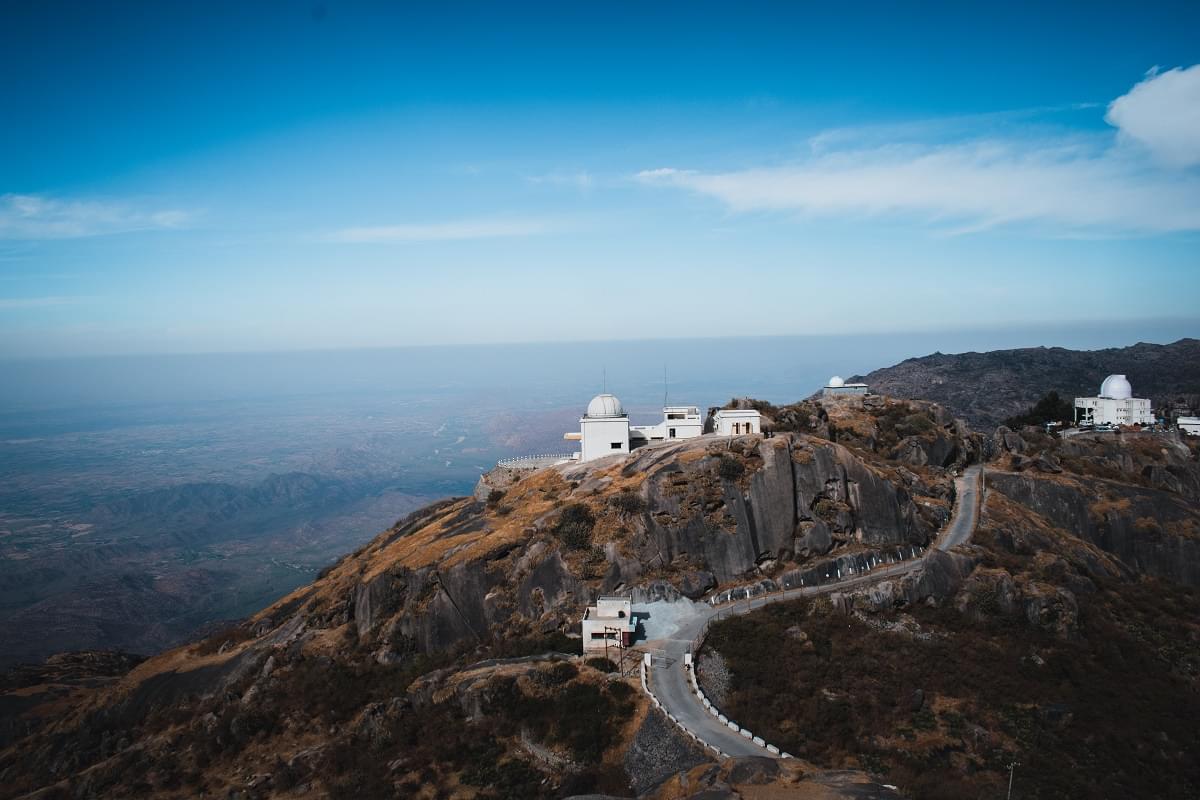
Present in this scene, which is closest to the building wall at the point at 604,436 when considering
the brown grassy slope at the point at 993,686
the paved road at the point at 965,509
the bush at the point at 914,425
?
the brown grassy slope at the point at 993,686

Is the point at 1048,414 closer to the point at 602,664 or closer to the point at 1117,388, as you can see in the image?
the point at 1117,388

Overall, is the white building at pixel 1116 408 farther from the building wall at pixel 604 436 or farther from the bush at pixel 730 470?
the bush at pixel 730 470

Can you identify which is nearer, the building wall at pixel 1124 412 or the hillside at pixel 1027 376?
the building wall at pixel 1124 412

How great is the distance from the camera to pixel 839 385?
11094 centimetres

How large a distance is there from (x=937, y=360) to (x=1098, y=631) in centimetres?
16856

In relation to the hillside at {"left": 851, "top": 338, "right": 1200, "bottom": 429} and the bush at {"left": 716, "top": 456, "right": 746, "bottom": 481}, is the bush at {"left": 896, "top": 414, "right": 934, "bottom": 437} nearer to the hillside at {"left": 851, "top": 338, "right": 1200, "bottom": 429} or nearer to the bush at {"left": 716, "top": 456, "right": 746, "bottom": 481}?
the bush at {"left": 716, "top": 456, "right": 746, "bottom": 481}

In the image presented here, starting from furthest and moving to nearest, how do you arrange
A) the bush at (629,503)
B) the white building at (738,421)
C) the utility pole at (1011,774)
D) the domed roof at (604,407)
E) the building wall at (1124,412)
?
the building wall at (1124,412)
the domed roof at (604,407)
the white building at (738,421)
the bush at (629,503)
the utility pole at (1011,774)

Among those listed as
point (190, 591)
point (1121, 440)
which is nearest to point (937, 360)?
point (1121, 440)

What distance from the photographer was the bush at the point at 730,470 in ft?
167

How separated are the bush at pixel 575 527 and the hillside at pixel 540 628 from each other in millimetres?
134

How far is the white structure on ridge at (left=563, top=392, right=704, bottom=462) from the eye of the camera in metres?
63.6

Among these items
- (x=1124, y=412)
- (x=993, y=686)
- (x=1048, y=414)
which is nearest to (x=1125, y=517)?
(x=993, y=686)

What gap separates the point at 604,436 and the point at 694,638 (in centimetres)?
2509

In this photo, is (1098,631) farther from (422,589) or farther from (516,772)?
(422,589)
